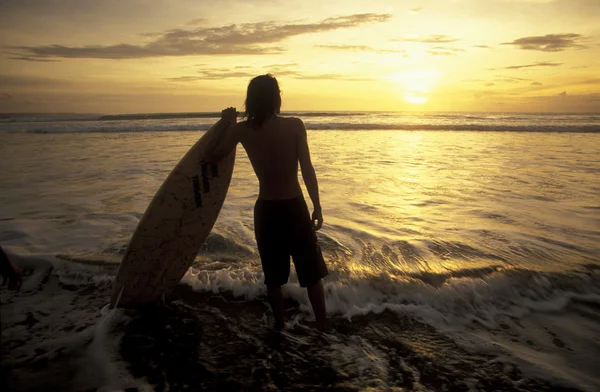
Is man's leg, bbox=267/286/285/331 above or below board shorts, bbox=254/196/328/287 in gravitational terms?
below

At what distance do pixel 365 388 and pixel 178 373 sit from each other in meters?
1.37

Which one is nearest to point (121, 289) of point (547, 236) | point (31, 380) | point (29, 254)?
point (31, 380)

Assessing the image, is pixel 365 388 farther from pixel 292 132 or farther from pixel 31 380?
pixel 31 380

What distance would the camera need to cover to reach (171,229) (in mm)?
3973

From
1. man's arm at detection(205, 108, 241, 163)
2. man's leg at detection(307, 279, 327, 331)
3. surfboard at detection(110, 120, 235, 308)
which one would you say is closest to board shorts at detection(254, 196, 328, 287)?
man's leg at detection(307, 279, 327, 331)

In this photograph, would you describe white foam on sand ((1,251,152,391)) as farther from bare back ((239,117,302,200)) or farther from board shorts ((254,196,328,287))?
bare back ((239,117,302,200))

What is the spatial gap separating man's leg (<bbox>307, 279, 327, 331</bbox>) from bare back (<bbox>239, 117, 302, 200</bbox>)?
2.66 ft

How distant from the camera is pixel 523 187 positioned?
901 cm

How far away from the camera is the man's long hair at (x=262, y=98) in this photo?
2.98 meters

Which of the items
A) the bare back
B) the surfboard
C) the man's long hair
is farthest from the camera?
the surfboard

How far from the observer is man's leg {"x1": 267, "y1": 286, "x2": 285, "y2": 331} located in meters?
3.55

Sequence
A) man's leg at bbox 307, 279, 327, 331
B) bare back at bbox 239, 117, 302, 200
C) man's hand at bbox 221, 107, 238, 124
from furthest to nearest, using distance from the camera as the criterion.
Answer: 1. man's leg at bbox 307, 279, 327, 331
2. man's hand at bbox 221, 107, 238, 124
3. bare back at bbox 239, 117, 302, 200

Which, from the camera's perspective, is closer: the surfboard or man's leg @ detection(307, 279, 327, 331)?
man's leg @ detection(307, 279, 327, 331)

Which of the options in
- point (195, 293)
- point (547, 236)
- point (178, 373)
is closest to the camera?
point (178, 373)
